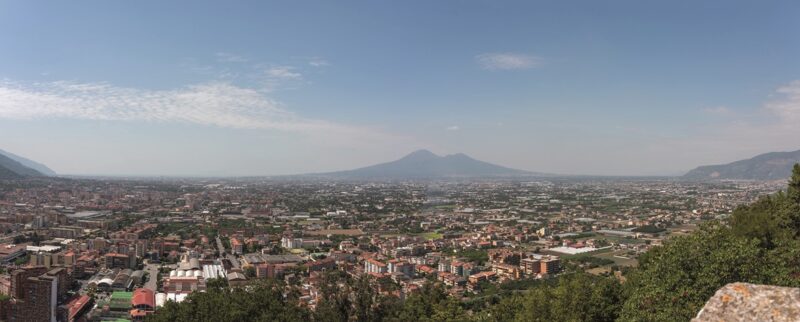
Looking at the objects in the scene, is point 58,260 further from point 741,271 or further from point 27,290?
point 741,271

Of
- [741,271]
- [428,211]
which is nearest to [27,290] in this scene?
[741,271]

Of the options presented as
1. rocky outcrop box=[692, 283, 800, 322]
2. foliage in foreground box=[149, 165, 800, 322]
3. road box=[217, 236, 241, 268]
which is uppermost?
rocky outcrop box=[692, 283, 800, 322]

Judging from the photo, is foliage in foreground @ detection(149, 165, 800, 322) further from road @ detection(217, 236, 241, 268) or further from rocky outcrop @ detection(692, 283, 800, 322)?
road @ detection(217, 236, 241, 268)

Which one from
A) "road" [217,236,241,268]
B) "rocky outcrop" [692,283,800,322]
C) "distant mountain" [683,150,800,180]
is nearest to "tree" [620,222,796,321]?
"rocky outcrop" [692,283,800,322]

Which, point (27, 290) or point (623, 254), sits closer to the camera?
point (27, 290)

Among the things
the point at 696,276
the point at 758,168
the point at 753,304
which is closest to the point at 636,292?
the point at 696,276

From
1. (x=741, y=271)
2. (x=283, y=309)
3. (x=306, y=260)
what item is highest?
(x=741, y=271)

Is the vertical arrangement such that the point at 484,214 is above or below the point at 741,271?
below
